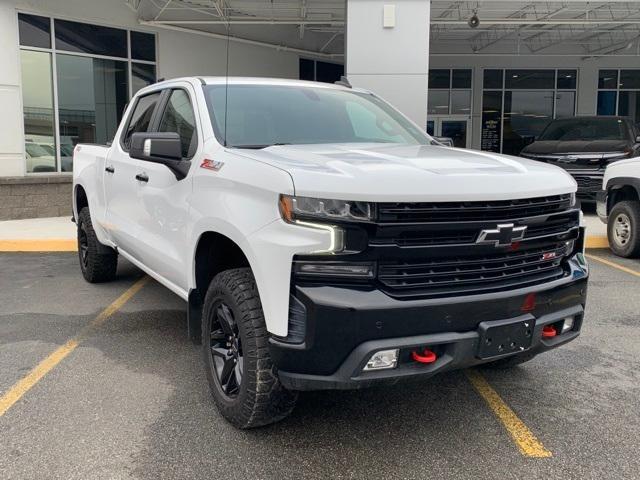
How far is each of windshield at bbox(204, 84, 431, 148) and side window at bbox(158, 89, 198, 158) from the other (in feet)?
0.61

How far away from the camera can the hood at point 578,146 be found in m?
11.9

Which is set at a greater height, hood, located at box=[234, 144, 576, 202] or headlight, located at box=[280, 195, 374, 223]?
hood, located at box=[234, 144, 576, 202]

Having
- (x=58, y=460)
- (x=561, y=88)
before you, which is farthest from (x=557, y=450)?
(x=561, y=88)

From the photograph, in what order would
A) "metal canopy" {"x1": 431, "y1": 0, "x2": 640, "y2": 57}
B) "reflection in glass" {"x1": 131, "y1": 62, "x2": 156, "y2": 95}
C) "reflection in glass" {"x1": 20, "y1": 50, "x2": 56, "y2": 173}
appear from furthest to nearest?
"reflection in glass" {"x1": 131, "y1": 62, "x2": 156, "y2": 95} → "metal canopy" {"x1": 431, "y1": 0, "x2": 640, "y2": 57} → "reflection in glass" {"x1": 20, "y1": 50, "x2": 56, "y2": 173}

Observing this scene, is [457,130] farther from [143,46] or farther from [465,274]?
[465,274]

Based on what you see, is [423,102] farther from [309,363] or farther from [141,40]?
[309,363]

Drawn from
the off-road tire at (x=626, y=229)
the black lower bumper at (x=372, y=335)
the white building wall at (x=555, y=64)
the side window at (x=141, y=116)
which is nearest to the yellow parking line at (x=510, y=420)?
the black lower bumper at (x=372, y=335)

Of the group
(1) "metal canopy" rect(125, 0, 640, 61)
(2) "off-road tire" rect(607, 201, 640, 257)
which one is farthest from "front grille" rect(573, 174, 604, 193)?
(1) "metal canopy" rect(125, 0, 640, 61)

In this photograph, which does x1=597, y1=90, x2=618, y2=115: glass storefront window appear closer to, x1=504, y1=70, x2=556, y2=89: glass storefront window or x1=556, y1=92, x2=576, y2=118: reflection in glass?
x1=556, y1=92, x2=576, y2=118: reflection in glass

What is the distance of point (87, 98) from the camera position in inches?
528

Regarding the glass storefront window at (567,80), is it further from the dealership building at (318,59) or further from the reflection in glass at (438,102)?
the reflection in glass at (438,102)

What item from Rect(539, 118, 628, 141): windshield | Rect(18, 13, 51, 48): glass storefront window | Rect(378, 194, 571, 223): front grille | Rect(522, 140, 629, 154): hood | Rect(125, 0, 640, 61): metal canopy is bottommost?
Rect(378, 194, 571, 223): front grille

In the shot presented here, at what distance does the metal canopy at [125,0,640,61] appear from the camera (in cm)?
1346

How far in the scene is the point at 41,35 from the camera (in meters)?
12.3
